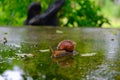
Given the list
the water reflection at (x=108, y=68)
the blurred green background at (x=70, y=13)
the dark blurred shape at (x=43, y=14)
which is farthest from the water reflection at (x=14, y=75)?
the blurred green background at (x=70, y=13)

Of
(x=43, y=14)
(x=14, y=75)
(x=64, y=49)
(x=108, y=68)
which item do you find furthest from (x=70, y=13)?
(x=14, y=75)

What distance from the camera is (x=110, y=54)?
2.85m

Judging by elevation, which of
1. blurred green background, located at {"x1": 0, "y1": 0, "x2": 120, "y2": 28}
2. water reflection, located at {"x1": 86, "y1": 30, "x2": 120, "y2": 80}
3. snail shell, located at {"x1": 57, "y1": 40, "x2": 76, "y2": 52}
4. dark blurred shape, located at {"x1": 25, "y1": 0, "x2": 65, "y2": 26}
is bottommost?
blurred green background, located at {"x1": 0, "y1": 0, "x2": 120, "y2": 28}

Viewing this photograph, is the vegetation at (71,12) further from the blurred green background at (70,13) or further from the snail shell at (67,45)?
the snail shell at (67,45)

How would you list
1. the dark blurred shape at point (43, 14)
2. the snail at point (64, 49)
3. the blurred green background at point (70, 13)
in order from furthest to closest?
the blurred green background at point (70, 13) < the dark blurred shape at point (43, 14) < the snail at point (64, 49)

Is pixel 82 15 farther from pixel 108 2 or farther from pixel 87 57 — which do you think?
pixel 108 2

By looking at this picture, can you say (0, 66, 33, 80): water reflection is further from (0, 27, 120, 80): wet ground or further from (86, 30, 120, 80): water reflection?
(86, 30, 120, 80): water reflection

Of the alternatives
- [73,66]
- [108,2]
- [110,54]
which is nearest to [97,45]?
[110,54]

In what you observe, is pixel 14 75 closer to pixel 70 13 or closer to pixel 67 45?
pixel 67 45

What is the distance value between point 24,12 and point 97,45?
3816 mm

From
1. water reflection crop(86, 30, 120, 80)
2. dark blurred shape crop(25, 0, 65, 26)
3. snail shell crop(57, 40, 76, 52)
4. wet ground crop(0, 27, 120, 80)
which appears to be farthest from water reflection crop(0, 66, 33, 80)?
dark blurred shape crop(25, 0, 65, 26)

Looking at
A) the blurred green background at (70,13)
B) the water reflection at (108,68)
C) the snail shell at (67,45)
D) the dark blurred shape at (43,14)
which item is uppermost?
the snail shell at (67,45)

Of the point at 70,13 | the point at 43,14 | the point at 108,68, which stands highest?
the point at 108,68

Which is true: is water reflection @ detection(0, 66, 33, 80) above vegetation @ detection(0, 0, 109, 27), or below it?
above
